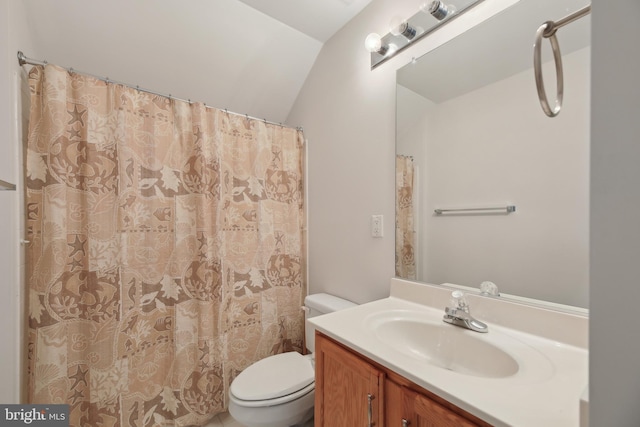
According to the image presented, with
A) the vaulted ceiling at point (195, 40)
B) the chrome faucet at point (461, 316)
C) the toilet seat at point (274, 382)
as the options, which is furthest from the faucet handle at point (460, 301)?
the vaulted ceiling at point (195, 40)

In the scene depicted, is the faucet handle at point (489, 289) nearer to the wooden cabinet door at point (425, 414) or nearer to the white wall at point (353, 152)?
the white wall at point (353, 152)

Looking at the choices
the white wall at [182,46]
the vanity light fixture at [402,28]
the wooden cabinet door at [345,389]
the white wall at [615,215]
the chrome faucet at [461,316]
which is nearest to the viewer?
the white wall at [615,215]

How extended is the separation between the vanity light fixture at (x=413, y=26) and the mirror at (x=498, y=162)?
105mm

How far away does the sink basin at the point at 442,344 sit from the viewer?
0.82 metres

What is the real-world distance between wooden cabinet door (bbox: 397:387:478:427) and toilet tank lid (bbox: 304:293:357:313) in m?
0.79

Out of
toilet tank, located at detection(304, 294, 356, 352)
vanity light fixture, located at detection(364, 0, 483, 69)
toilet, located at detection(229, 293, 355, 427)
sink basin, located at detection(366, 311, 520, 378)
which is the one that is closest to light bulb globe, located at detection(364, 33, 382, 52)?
vanity light fixture, located at detection(364, 0, 483, 69)

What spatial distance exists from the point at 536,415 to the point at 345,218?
121 centimetres

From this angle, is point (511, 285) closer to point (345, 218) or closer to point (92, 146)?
point (345, 218)

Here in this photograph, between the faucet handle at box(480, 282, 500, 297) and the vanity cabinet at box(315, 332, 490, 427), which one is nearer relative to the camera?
the vanity cabinet at box(315, 332, 490, 427)

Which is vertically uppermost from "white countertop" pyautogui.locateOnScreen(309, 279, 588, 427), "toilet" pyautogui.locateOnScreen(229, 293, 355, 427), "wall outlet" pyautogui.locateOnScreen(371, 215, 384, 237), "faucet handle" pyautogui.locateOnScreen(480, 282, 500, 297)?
"wall outlet" pyautogui.locateOnScreen(371, 215, 384, 237)

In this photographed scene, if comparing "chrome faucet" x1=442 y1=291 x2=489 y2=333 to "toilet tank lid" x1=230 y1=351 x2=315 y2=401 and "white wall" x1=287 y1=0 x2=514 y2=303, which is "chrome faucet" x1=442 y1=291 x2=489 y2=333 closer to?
"white wall" x1=287 y1=0 x2=514 y2=303

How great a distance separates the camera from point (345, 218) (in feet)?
5.33

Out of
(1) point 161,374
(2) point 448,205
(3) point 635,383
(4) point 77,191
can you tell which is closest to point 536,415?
(3) point 635,383

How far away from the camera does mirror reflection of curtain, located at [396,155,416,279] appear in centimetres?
127
